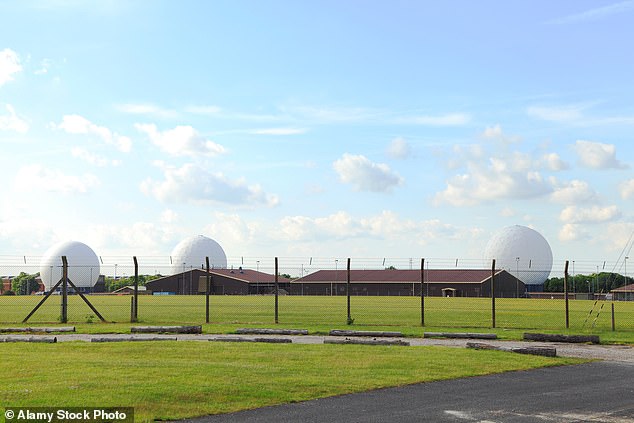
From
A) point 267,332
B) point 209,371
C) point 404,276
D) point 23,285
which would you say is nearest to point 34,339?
point 267,332

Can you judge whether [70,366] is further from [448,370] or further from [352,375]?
[448,370]

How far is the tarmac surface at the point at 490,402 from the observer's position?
9.96 metres

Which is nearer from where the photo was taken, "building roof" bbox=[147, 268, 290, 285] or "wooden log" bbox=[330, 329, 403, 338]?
"wooden log" bbox=[330, 329, 403, 338]

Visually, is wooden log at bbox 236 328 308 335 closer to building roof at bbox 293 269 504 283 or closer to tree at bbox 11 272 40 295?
building roof at bbox 293 269 504 283

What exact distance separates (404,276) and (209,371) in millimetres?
92129

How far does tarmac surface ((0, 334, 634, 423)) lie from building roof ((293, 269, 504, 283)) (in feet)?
277

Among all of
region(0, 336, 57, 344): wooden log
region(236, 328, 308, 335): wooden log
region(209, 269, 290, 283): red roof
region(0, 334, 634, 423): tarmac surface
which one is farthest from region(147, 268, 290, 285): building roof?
region(0, 334, 634, 423): tarmac surface

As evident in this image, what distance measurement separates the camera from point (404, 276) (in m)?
104

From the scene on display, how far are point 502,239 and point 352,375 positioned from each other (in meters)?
106

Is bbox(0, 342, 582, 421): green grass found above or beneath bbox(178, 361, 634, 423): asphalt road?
above

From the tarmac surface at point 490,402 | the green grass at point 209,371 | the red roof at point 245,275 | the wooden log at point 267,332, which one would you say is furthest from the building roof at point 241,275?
the tarmac surface at point 490,402

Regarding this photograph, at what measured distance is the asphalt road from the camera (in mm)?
9938

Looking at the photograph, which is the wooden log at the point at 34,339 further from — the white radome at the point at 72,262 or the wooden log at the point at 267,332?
the white radome at the point at 72,262

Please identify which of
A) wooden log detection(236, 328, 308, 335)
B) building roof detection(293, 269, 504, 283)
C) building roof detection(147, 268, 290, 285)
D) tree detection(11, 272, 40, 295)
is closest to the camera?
wooden log detection(236, 328, 308, 335)
